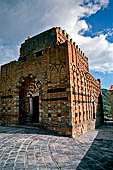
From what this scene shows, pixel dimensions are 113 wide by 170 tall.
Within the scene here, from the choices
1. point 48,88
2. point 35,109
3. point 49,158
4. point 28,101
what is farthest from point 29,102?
point 49,158

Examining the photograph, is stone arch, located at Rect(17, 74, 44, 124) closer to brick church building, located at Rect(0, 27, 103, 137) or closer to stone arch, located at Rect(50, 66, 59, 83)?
brick church building, located at Rect(0, 27, 103, 137)

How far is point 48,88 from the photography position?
6578mm

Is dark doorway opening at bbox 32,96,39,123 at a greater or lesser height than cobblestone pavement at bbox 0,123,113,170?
greater

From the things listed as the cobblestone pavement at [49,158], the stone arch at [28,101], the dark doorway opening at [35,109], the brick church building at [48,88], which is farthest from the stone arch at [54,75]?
the cobblestone pavement at [49,158]

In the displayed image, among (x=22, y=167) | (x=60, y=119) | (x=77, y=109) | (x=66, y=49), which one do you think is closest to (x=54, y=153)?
(x=22, y=167)

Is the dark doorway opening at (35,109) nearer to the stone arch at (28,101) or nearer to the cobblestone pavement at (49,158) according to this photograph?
the stone arch at (28,101)

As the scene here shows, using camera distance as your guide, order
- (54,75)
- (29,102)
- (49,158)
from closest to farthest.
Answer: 1. (49,158)
2. (54,75)
3. (29,102)

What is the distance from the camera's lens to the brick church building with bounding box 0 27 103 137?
5.96 meters

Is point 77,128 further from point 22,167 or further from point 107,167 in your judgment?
point 22,167

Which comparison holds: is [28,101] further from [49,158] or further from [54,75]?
[49,158]

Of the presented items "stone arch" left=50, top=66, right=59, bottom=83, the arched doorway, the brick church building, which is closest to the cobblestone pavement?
the brick church building

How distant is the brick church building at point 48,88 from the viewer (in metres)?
5.96

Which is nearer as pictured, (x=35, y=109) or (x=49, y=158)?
(x=49, y=158)

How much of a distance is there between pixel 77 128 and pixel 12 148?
351cm
